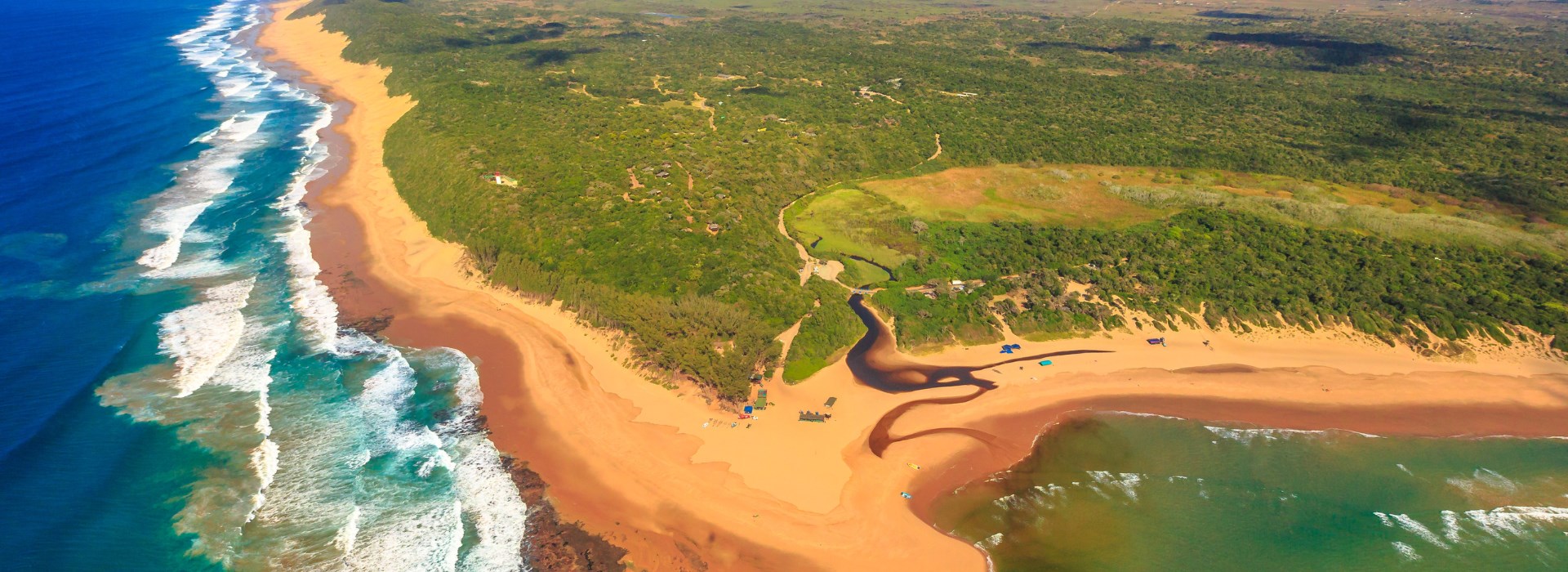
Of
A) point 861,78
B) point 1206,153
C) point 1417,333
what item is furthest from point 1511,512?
point 861,78

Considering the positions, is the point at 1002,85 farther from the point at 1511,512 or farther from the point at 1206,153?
the point at 1511,512

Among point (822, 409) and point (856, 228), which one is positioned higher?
point (856, 228)

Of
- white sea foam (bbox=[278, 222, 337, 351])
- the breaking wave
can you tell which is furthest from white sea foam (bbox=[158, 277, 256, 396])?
white sea foam (bbox=[278, 222, 337, 351])

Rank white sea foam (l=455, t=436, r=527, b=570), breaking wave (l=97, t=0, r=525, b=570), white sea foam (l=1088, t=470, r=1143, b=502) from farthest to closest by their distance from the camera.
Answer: white sea foam (l=1088, t=470, r=1143, b=502) → breaking wave (l=97, t=0, r=525, b=570) → white sea foam (l=455, t=436, r=527, b=570)

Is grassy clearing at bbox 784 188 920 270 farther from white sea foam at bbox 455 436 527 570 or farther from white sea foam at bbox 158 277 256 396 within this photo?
white sea foam at bbox 158 277 256 396

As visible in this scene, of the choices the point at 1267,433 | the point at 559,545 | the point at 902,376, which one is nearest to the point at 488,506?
the point at 559,545

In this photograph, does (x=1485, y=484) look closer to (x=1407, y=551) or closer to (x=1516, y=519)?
(x=1516, y=519)

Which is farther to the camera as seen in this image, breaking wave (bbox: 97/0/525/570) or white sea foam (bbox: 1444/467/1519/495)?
white sea foam (bbox: 1444/467/1519/495)
